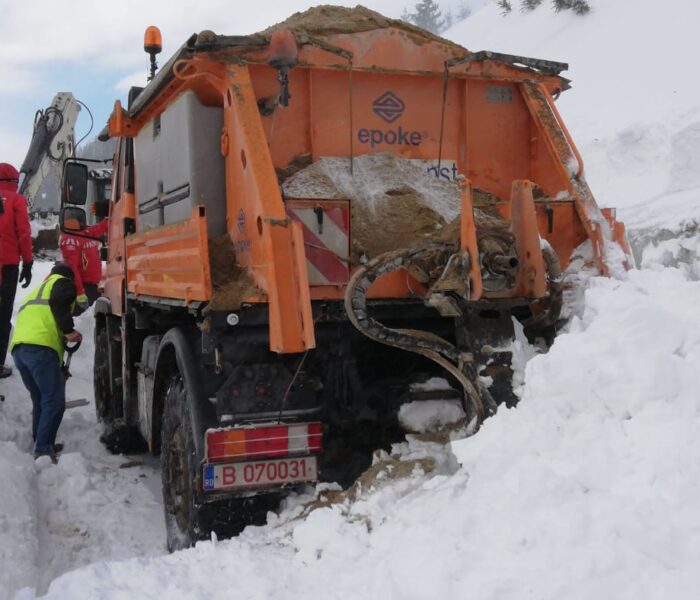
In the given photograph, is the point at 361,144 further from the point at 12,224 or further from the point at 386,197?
the point at 12,224

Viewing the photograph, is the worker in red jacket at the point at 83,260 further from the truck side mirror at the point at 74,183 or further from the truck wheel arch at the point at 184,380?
the truck wheel arch at the point at 184,380

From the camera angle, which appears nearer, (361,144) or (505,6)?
(361,144)

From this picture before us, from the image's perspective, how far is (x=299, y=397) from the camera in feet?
10.7

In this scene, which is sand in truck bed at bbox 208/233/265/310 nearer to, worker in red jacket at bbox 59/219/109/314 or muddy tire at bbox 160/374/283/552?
muddy tire at bbox 160/374/283/552

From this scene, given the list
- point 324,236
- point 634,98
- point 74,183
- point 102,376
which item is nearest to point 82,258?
point 102,376

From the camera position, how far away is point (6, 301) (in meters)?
6.76

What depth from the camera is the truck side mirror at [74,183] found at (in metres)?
5.52

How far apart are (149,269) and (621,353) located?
8.78 ft

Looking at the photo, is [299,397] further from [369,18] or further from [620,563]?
[369,18]

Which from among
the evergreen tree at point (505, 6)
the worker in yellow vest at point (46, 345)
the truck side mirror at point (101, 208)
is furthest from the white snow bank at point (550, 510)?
the evergreen tree at point (505, 6)

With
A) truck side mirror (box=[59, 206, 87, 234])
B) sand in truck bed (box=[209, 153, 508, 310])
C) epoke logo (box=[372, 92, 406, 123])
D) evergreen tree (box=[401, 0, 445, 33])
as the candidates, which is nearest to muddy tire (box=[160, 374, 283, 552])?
sand in truck bed (box=[209, 153, 508, 310])

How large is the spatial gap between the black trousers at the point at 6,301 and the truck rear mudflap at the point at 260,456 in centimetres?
441

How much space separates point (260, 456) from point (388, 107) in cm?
196

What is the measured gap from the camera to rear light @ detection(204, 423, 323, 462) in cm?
309
